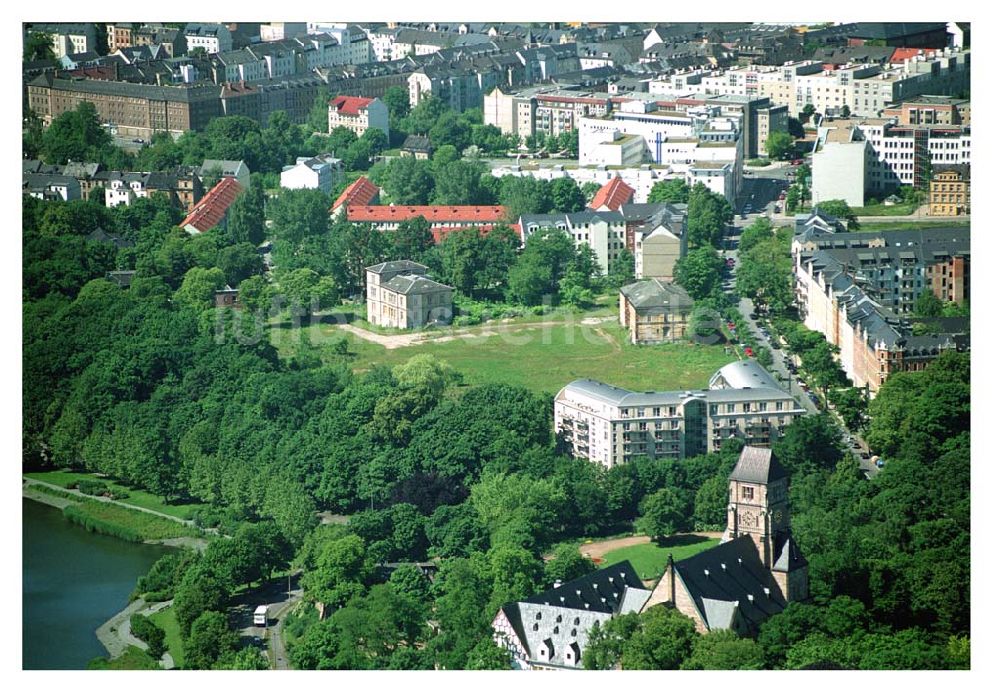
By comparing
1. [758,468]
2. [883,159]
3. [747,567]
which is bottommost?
[747,567]

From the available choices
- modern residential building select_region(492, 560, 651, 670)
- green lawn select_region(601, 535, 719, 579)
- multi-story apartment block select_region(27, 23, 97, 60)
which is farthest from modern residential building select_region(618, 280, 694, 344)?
multi-story apartment block select_region(27, 23, 97, 60)

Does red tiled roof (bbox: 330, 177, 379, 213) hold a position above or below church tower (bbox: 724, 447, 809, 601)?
above

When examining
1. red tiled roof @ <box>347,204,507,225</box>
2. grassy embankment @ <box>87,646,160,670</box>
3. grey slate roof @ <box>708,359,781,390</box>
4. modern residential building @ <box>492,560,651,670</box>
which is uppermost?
red tiled roof @ <box>347,204,507,225</box>

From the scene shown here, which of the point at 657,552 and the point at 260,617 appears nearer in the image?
the point at 260,617

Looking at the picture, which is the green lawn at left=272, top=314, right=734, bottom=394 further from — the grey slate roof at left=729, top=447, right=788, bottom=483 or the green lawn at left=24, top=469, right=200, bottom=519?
the grey slate roof at left=729, top=447, right=788, bottom=483

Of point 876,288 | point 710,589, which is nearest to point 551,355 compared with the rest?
point 876,288

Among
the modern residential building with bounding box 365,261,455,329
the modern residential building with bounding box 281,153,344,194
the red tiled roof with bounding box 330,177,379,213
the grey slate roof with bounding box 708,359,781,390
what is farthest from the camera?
the modern residential building with bounding box 281,153,344,194

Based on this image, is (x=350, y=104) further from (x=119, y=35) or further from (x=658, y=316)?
(x=658, y=316)
